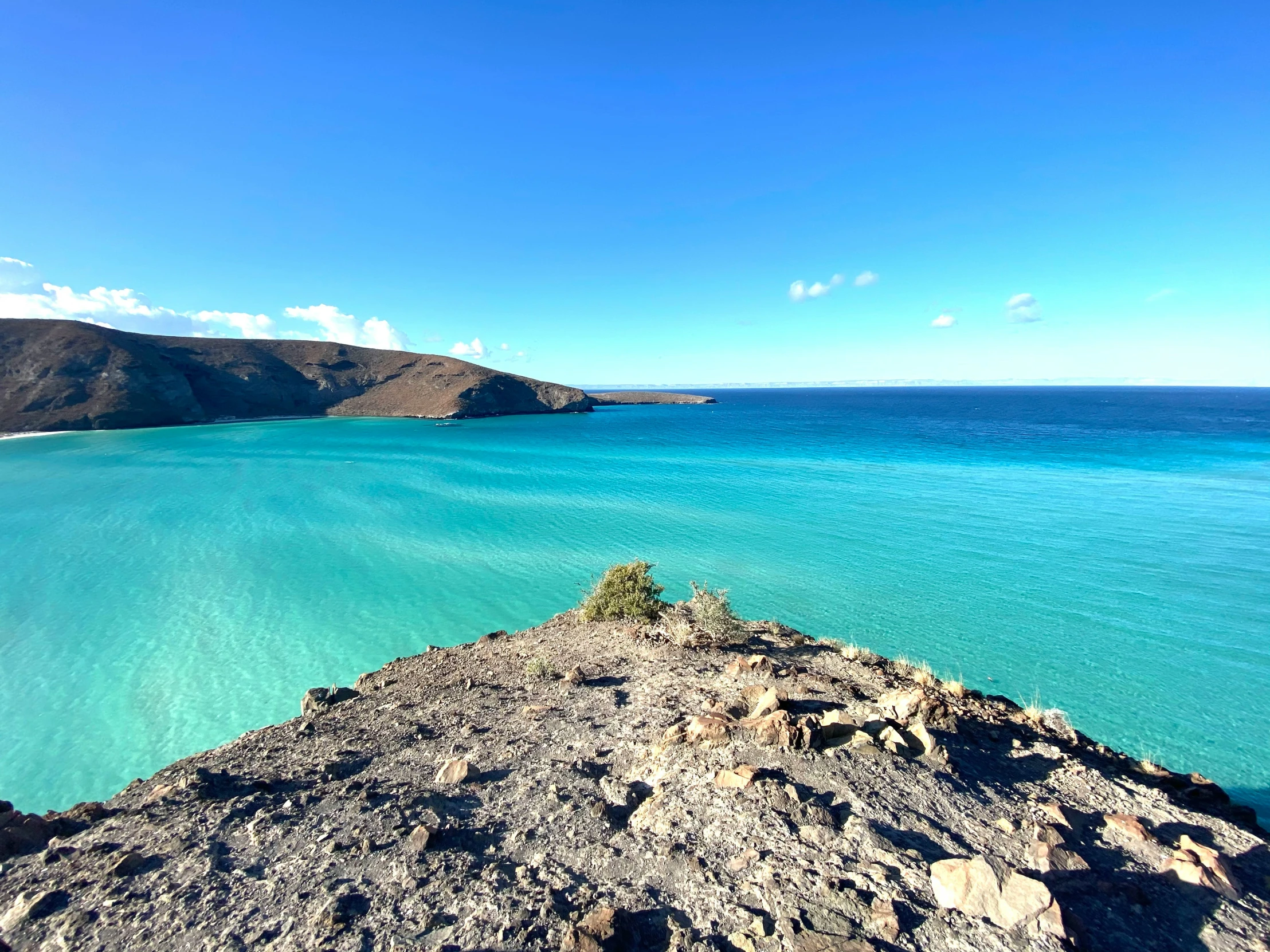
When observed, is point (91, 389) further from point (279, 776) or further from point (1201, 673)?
point (1201, 673)

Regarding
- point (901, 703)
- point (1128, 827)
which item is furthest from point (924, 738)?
point (1128, 827)

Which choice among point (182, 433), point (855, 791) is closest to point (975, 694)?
point (855, 791)

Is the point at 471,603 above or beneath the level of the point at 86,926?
beneath

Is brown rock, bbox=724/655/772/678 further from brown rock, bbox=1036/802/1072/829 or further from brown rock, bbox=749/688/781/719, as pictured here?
brown rock, bbox=1036/802/1072/829

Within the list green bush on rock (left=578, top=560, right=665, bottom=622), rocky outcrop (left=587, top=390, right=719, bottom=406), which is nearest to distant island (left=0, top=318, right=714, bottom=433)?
rocky outcrop (left=587, top=390, right=719, bottom=406)

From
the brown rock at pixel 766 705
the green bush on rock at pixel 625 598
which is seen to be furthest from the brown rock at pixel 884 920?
the green bush on rock at pixel 625 598

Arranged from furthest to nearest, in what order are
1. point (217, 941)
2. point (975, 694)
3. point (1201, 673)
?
point (1201, 673)
point (975, 694)
point (217, 941)

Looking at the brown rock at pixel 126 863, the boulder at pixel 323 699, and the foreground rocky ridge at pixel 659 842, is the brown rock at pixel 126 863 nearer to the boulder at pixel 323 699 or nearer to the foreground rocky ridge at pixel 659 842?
the foreground rocky ridge at pixel 659 842

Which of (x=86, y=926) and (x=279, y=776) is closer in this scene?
(x=86, y=926)
